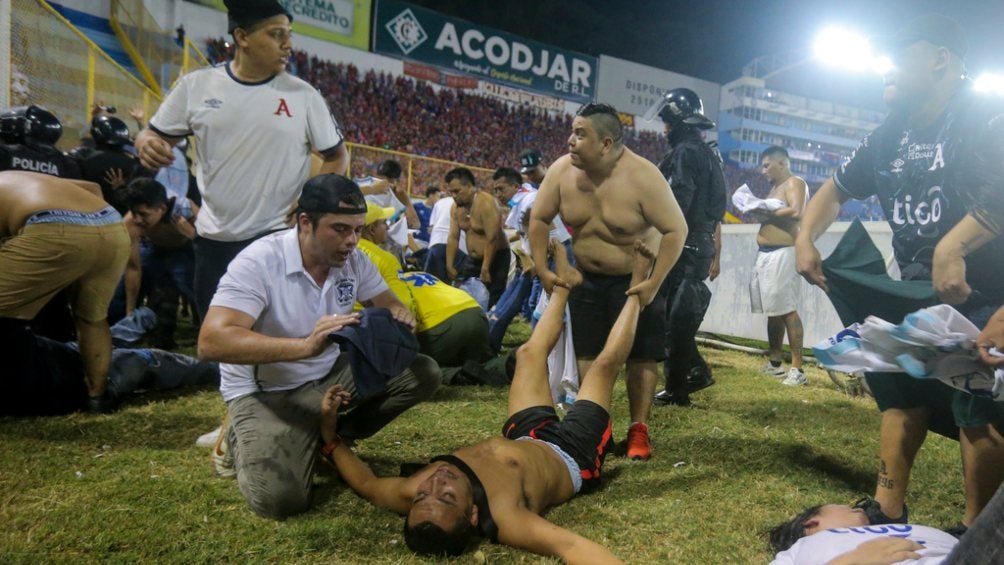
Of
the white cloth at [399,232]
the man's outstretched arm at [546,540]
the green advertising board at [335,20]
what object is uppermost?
the green advertising board at [335,20]

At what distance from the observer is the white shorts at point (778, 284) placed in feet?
19.0

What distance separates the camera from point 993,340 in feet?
5.72

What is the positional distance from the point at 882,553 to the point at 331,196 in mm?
2094

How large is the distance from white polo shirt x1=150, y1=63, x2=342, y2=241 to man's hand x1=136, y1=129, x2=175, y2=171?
152mm

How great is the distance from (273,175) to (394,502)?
5.35 feet

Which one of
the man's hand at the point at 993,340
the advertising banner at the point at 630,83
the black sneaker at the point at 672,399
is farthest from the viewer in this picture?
the advertising banner at the point at 630,83

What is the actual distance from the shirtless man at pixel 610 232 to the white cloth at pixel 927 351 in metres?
1.17

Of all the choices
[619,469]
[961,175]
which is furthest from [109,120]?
[961,175]

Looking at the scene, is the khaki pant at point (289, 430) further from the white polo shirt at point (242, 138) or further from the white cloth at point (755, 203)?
the white cloth at point (755, 203)

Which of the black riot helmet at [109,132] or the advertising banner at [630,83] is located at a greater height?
the advertising banner at [630,83]

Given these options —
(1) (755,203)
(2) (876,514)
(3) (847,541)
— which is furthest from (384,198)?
(3) (847,541)

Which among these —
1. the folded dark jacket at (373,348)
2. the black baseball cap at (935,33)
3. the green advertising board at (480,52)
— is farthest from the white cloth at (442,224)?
the green advertising board at (480,52)

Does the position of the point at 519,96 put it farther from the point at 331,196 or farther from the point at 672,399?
the point at 331,196

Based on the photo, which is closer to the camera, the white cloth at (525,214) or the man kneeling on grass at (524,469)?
the man kneeling on grass at (524,469)
